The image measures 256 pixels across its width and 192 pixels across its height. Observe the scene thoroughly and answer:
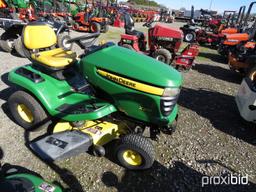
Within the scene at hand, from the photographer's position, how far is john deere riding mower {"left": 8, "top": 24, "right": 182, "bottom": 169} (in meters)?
2.44

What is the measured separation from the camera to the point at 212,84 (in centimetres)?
588

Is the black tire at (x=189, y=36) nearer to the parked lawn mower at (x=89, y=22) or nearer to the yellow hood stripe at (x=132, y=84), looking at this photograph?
the parked lawn mower at (x=89, y=22)

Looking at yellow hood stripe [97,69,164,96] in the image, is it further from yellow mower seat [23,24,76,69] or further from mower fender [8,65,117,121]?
yellow mower seat [23,24,76,69]

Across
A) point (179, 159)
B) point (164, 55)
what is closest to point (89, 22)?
point (164, 55)

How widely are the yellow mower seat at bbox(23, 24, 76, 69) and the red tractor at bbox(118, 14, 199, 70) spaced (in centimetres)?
334

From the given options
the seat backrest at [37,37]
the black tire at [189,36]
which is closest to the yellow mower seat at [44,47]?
the seat backrest at [37,37]

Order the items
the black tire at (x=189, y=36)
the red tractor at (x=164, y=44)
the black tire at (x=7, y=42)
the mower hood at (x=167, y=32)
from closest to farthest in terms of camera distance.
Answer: the red tractor at (x=164, y=44)
the black tire at (x=7, y=42)
the mower hood at (x=167, y=32)
the black tire at (x=189, y=36)

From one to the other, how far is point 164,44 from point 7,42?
15.2ft

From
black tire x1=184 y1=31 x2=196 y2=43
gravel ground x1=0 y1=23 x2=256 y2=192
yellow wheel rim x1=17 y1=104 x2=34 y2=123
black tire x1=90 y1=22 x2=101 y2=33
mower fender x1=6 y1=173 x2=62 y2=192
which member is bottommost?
black tire x1=184 y1=31 x2=196 y2=43

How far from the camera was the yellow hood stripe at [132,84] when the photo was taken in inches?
94.1

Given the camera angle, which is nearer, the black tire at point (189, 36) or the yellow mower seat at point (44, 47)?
the yellow mower seat at point (44, 47)

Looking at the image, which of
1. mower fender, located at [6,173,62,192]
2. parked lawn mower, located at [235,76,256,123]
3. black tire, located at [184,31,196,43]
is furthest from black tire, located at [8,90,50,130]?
black tire, located at [184,31,196,43]

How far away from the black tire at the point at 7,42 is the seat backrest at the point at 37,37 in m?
3.90

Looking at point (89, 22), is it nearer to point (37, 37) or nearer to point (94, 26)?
point (94, 26)
